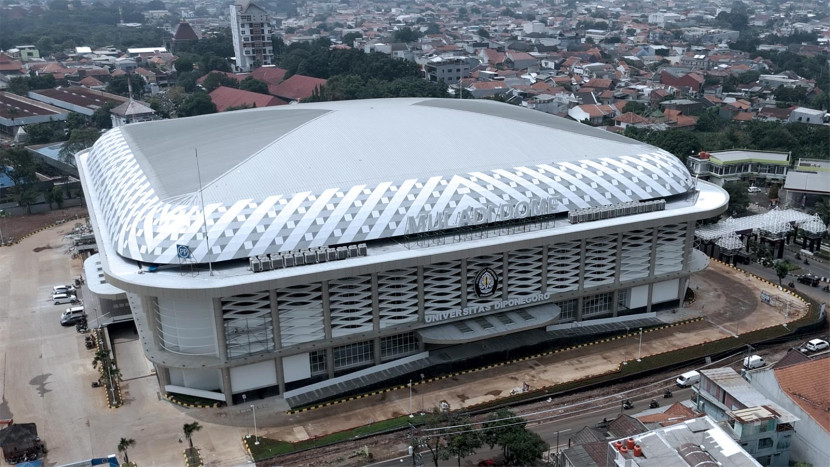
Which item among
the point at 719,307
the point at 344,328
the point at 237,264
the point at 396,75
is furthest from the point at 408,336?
the point at 396,75

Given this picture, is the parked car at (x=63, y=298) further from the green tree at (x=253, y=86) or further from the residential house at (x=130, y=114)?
the green tree at (x=253, y=86)

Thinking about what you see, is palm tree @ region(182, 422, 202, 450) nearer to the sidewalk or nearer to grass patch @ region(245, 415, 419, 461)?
grass patch @ region(245, 415, 419, 461)

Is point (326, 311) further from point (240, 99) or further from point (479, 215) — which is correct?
point (240, 99)

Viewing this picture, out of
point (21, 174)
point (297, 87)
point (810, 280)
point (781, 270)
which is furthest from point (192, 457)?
point (297, 87)

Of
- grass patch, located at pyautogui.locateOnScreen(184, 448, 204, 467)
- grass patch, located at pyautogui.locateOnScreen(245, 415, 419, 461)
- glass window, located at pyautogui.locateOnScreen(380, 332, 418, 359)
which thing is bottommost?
grass patch, located at pyautogui.locateOnScreen(245, 415, 419, 461)

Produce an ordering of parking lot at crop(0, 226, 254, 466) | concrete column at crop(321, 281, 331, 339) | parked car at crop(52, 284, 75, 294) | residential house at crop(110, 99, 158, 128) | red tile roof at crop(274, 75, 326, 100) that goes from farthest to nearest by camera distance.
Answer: red tile roof at crop(274, 75, 326, 100), residential house at crop(110, 99, 158, 128), parked car at crop(52, 284, 75, 294), concrete column at crop(321, 281, 331, 339), parking lot at crop(0, 226, 254, 466)

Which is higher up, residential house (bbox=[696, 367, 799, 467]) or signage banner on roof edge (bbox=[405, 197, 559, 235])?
signage banner on roof edge (bbox=[405, 197, 559, 235])

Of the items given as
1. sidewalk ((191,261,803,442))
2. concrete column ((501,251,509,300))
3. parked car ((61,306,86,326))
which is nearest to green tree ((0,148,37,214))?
parked car ((61,306,86,326))

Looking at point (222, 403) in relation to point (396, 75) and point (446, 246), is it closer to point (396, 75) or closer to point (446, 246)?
point (446, 246)
